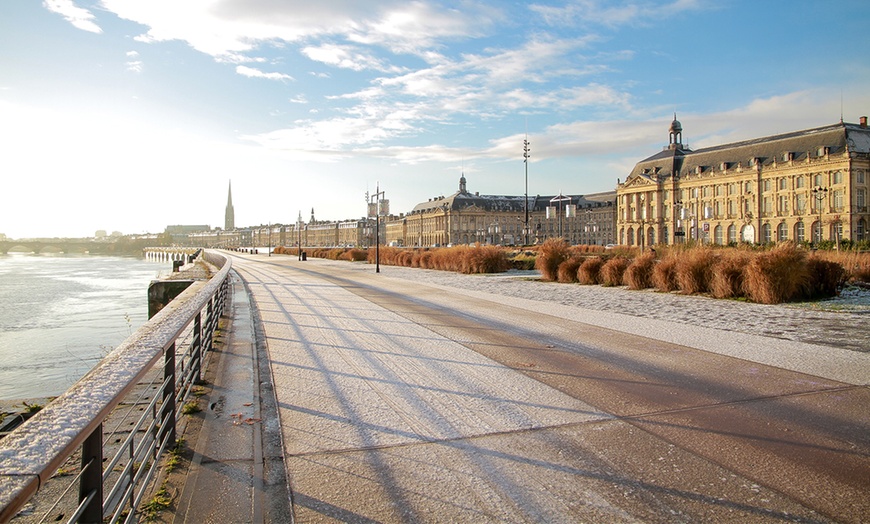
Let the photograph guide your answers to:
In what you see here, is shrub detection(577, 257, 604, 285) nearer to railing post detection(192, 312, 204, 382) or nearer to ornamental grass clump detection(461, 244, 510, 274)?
ornamental grass clump detection(461, 244, 510, 274)

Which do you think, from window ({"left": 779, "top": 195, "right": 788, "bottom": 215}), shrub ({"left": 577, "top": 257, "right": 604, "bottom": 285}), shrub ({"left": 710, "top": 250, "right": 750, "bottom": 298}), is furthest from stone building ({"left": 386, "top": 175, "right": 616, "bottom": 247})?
shrub ({"left": 710, "top": 250, "right": 750, "bottom": 298})

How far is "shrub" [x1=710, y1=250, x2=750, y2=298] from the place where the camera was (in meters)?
15.5

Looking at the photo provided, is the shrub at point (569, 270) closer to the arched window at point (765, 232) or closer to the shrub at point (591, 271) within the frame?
the shrub at point (591, 271)

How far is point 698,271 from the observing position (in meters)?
16.8

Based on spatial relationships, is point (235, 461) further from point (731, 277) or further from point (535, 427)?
point (731, 277)

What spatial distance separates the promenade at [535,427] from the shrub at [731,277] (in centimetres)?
527

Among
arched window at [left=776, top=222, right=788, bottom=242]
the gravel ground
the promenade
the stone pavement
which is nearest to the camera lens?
the stone pavement

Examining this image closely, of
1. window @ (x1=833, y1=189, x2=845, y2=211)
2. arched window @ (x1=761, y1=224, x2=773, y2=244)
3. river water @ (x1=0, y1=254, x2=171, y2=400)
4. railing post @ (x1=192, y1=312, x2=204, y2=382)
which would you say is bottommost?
river water @ (x1=0, y1=254, x2=171, y2=400)

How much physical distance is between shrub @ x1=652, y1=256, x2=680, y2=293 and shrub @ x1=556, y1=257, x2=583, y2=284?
198 inches

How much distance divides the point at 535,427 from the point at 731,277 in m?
13.0

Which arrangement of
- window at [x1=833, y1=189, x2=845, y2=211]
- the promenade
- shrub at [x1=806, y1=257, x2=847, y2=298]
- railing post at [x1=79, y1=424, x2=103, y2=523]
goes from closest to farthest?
railing post at [x1=79, y1=424, x2=103, y2=523], the promenade, shrub at [x1=806, y1=257, x2=847, y2=298], window at [x1=833, y1=189, x2=845, y2=211]

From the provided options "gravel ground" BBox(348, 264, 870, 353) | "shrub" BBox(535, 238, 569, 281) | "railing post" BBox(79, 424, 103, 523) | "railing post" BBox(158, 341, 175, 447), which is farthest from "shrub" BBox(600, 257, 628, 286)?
"railing post" BBox(79, 424, 103, 523)

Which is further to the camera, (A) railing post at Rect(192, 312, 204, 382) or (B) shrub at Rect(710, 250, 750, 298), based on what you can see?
(B) shrub at Rect(710, 250, 750, 298)

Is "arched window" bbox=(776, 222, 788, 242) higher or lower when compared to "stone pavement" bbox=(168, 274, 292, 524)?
higher
